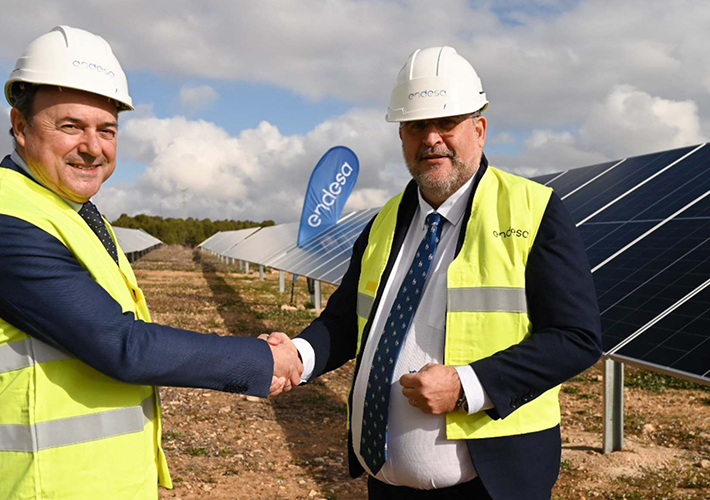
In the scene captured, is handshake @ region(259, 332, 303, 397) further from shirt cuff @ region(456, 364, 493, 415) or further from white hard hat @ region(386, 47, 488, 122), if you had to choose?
white hard hat @ region(386, 47, 488, 122)

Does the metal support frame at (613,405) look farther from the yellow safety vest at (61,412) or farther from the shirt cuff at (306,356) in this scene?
the yellow safety vest at (61,412)

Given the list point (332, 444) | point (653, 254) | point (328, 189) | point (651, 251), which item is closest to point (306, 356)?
point (332, 444)

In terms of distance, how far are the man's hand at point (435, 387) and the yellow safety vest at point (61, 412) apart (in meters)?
0.99

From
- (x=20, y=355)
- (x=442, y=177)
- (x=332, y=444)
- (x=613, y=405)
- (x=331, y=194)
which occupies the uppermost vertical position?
(x=331, y=194)

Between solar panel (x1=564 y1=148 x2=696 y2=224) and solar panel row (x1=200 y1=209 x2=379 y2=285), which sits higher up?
solar panel (x1=564 y1=148 x2=696 y2=224)

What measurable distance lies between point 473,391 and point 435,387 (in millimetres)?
141

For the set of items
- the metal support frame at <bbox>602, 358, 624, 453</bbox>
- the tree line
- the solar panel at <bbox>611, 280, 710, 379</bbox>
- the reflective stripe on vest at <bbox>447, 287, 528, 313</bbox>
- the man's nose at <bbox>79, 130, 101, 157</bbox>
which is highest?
the tree line

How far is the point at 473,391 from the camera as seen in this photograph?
2.31 m

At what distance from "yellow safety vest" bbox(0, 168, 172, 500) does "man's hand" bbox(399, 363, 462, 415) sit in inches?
39.1

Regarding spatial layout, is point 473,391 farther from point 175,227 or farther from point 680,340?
point 175,227

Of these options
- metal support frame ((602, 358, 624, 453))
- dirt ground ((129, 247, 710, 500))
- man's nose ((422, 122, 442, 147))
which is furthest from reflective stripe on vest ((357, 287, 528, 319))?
metal support frame ((602, 358, 624, 453))

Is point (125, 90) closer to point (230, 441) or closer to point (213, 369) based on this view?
point (213, 369)

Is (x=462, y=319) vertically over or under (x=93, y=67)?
under

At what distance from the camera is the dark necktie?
2.43 m
